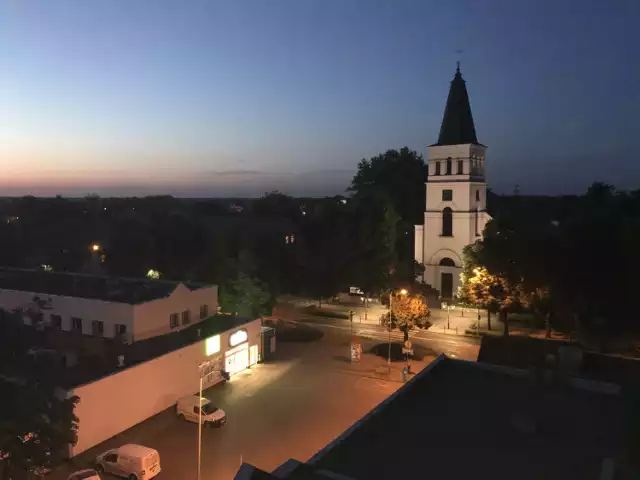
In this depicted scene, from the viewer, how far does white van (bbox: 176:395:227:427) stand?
21.5 metres

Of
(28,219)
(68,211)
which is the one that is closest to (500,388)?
(28,219)

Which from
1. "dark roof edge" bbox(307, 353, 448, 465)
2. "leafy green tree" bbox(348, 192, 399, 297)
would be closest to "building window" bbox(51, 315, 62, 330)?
"dark roof edge" bbox(307, 353, 448, 465)

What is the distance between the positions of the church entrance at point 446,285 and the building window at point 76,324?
30.8 m

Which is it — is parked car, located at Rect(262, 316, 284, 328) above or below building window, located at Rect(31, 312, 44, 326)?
below

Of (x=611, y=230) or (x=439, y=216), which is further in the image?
(x=439, y=216)

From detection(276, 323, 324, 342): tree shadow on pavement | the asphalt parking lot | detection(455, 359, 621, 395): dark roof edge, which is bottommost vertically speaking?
the asphalt parking lot

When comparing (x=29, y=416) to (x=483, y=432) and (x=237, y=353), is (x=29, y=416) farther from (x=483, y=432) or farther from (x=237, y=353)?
(x=237, y=353)

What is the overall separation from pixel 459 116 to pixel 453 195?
272 inches

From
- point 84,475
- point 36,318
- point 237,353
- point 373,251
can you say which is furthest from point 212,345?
point 373,251

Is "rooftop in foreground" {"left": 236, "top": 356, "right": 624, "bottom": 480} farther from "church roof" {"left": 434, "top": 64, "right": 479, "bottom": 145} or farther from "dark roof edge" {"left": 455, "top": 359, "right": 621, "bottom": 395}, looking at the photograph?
"church roof" {"left": 434, "top": 64, "right": 479, "bottom": 145}

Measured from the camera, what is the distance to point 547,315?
34156mm

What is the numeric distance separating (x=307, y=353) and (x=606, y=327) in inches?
667

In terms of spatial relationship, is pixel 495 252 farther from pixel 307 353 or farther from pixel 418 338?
pixel 307 353

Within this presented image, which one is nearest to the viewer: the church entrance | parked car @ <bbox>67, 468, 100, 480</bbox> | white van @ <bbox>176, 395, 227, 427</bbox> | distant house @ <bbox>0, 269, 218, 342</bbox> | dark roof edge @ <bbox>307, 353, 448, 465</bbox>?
dark roof edge @ <bbox>307, 353, 448, 465</bbox>
